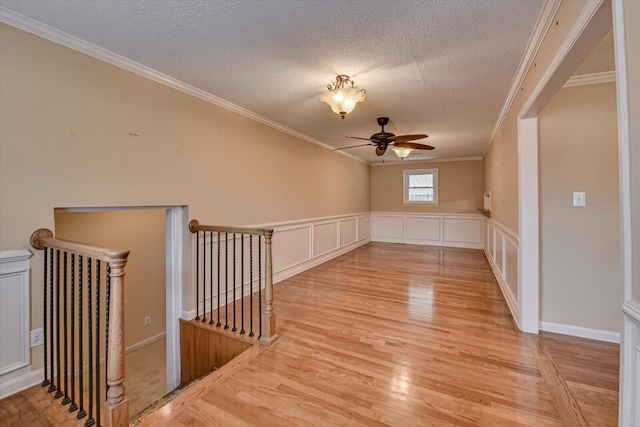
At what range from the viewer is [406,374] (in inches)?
76.5

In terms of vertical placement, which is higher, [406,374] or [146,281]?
[146,281]

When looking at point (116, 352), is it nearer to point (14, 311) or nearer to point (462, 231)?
point (14, 311)

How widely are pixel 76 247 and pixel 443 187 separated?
24.3 ft

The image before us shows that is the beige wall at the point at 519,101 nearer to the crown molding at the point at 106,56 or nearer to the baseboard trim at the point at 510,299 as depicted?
the baseboard trim at the point at 510,299

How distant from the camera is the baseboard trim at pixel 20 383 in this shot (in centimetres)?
171

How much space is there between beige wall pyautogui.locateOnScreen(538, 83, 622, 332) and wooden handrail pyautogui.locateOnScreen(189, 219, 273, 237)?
2452mm

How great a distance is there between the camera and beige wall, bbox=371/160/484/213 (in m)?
6.98

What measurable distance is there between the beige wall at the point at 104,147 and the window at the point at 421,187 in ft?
16.6

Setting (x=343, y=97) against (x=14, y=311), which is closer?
(x=14, y=311)

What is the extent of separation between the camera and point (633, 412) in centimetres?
94

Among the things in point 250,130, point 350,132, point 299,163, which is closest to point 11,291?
point 250,130

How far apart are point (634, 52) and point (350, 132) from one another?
12.3 feet

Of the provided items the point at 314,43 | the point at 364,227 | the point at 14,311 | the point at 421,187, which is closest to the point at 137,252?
the point at 14,311

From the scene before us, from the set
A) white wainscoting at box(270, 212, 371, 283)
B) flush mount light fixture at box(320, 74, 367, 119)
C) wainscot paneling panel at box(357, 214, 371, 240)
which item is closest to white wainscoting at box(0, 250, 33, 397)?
→ white wainscoting at box(270, 212, 371, 283)
